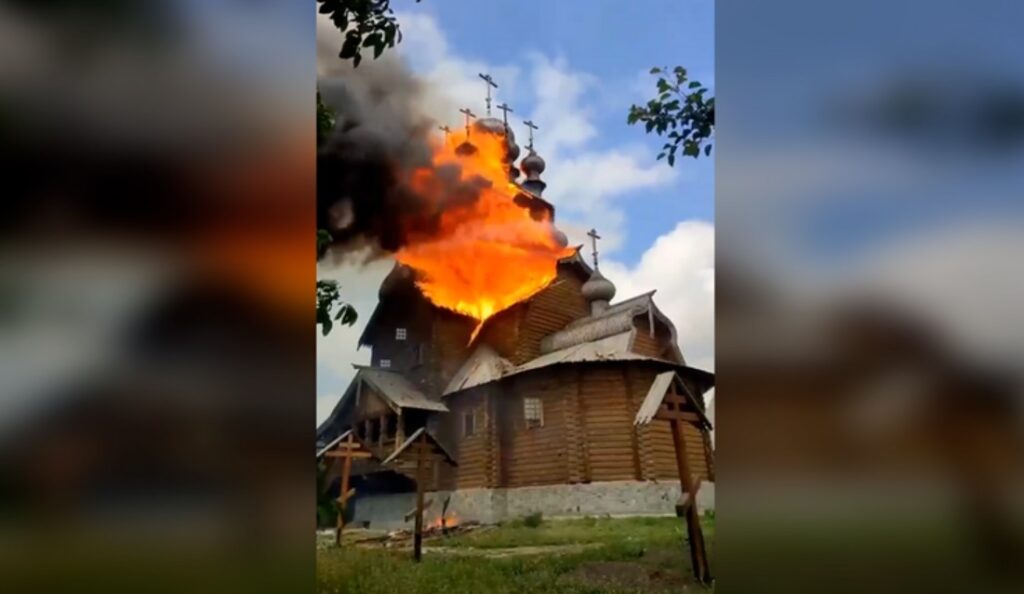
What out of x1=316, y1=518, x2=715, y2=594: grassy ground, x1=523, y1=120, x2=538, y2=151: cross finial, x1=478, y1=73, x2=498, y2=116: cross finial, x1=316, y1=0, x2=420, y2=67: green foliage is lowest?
x1=316, y1=518, x2=715, y2=594: grassy ground

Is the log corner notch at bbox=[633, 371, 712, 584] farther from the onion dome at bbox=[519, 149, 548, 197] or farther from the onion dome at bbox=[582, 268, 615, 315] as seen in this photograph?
the onion dome at bbox=[519, 149, 548, 197]

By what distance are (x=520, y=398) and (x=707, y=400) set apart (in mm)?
602

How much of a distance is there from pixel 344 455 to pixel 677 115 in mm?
1477

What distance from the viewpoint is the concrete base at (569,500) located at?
2.58 m

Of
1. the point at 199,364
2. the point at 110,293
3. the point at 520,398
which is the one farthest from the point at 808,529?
the point at 110,293

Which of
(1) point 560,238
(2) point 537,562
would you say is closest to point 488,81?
(1) point 560,238

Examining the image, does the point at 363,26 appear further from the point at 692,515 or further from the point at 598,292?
the point at 692,515

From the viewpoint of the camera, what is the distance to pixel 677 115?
8.48 ft

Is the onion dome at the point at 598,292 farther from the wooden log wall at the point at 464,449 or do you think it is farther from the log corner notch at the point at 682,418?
the wooden log wall at the point at 464,449

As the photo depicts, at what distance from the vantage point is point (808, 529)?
2.01 metres

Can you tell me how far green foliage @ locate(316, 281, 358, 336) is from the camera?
2350mm

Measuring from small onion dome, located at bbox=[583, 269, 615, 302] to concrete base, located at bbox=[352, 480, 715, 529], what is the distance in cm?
60

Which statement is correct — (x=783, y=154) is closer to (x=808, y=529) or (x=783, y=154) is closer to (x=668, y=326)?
(x=668, y=326)

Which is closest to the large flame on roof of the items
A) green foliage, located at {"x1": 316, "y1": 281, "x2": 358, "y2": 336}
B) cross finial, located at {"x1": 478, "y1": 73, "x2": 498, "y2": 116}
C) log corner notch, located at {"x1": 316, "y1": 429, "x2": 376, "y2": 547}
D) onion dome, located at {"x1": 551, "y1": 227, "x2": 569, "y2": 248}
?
onion dome, located at {"x1": 551, "y1": 227, "x2": 569, "y2": 248}
